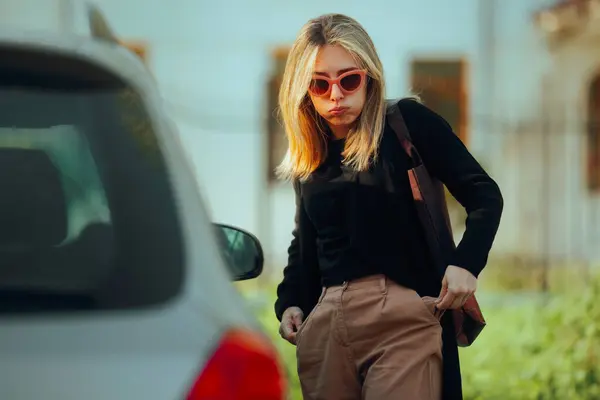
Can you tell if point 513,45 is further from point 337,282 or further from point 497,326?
point 337,282

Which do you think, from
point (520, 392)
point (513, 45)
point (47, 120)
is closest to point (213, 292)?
point (47, 120)

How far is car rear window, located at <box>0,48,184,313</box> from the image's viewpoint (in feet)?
5.93

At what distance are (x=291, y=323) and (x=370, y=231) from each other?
0.39 meters

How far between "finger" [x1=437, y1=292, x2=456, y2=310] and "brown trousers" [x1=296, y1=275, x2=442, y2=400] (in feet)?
0.12

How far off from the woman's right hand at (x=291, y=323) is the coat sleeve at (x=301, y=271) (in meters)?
0.03

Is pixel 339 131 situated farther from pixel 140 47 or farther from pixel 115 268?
pixel 140 47

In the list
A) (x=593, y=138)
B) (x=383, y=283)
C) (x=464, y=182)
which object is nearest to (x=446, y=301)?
(x=383, y=283)

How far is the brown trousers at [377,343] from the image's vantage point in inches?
120

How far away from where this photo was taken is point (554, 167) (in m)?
14.5

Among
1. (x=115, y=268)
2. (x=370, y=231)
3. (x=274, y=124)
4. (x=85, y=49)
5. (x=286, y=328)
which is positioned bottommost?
(x=274, y=124)

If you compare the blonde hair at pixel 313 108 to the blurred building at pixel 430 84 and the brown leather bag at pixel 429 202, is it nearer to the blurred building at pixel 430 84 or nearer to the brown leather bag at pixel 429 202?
the brown leather bag at pixel 429 202

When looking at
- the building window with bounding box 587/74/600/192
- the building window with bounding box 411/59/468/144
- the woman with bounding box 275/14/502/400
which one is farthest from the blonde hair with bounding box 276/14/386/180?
the building window with bounding box 411/59/468/144

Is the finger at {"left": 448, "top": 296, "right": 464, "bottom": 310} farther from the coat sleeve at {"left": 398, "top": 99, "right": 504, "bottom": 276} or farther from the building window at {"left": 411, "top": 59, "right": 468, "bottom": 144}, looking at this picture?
the building window at {"left": 411, "top": 59, "right": 468, "bottom": 144}

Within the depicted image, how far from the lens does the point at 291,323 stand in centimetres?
333
